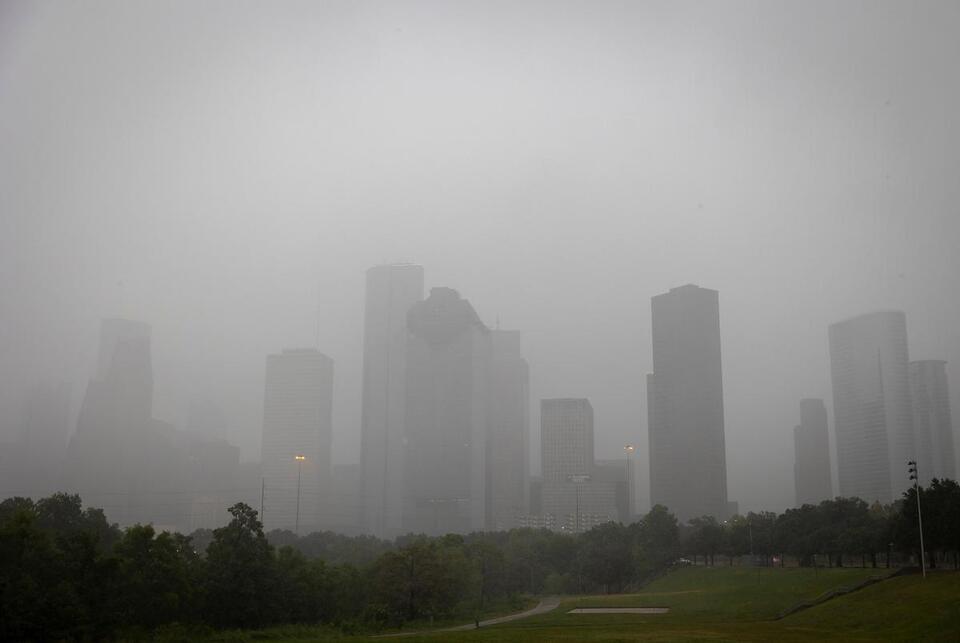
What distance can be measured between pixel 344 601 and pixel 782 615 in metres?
A: 33.8

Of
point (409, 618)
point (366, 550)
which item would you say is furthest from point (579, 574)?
point (409, 618)

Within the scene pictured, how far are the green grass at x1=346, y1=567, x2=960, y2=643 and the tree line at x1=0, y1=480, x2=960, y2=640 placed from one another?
989 cm

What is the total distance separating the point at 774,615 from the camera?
195 feet

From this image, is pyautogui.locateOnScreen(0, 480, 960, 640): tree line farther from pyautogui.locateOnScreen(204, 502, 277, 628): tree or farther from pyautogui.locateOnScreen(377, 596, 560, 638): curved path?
pyautogui.locateOnScreen(377, 596, 560, 638): curved path

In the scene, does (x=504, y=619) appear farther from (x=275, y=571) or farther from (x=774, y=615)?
(x=774, y=615)

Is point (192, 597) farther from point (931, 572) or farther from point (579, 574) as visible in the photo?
point (579, 574)

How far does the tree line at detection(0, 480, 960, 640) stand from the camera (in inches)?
2084

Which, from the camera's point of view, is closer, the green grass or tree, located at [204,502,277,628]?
the green grass

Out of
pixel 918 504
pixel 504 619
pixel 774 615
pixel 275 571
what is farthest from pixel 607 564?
pixel 275 571

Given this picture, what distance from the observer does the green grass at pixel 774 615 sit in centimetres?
4578

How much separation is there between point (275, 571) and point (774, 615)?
36399 millimetres

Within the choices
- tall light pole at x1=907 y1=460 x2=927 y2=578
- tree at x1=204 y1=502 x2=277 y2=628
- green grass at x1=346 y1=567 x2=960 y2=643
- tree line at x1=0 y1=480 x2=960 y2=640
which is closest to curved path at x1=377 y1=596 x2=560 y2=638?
green grass at x1=346 y1=567 x2=960 y2=643

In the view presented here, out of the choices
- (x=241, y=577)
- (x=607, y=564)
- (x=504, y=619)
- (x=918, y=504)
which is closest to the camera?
(x=241, y=577)

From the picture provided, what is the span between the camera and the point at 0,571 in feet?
168
